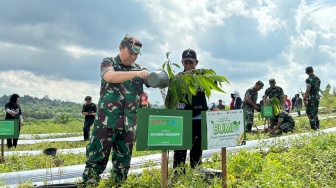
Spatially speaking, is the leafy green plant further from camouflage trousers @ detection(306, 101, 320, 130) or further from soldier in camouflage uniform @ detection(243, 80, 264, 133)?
soldier in camouflage uniform @ detection(243, 80, 264, 133)

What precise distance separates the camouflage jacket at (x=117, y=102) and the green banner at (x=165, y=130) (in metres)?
0.56

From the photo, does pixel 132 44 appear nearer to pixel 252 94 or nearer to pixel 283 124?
pixel 283 124

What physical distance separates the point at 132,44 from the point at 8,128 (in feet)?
17.1

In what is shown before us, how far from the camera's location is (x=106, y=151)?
144 inches

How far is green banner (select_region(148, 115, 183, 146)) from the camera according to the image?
3.09m

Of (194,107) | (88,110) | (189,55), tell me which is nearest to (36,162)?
(194,107)

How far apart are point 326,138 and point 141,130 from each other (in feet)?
12.7

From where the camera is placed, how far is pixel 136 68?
3770 millimetres

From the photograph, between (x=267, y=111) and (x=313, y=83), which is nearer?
(x=313, y=83)

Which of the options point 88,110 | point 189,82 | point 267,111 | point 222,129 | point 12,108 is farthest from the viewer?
point 88,110

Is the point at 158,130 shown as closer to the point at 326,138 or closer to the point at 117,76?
the point at 117,76

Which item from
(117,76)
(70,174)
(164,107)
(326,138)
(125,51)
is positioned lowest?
(70,174)

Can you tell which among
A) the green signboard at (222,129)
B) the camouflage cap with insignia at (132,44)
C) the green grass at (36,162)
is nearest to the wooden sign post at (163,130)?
the green signboard at (222,129)

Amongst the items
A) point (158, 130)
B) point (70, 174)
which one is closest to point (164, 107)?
point (158, 130)
